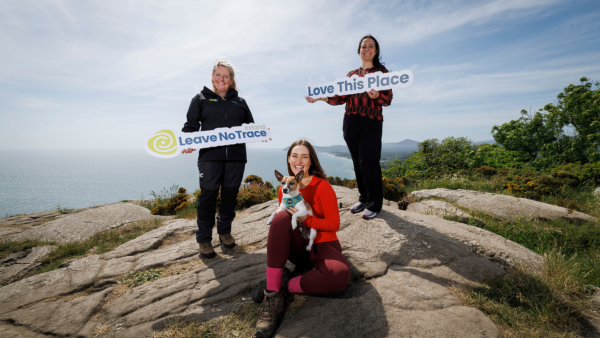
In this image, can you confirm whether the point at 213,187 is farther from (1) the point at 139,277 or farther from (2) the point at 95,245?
(2) the point at 95,245

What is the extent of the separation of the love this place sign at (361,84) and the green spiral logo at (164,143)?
2290 mm

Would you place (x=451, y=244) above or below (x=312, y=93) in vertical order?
below

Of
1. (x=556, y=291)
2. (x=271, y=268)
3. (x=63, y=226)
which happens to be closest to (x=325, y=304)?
(x=271, y=268)

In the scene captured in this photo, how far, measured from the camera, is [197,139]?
12.0ft

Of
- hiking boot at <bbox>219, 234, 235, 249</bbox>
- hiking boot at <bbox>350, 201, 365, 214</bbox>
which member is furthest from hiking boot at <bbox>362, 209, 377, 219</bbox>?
hiking boot at <bbox>219, 234, 235, 249</bbox>

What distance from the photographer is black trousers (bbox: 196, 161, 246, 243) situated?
3.78 meters

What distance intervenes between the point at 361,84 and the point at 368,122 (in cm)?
61

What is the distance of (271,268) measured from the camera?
97.3 inches

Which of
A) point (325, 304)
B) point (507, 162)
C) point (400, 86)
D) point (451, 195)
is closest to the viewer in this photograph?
point (325, 304)

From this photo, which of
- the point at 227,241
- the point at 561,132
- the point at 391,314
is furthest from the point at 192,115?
the point at 561,132

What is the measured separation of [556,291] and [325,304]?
2384mm

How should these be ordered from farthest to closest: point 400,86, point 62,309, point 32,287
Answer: point 400,86 → point 32,287 → point 62,309

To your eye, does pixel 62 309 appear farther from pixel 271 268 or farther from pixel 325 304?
pixel 325 304

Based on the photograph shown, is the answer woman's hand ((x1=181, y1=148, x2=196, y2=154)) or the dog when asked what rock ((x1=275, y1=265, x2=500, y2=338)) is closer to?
the dog
